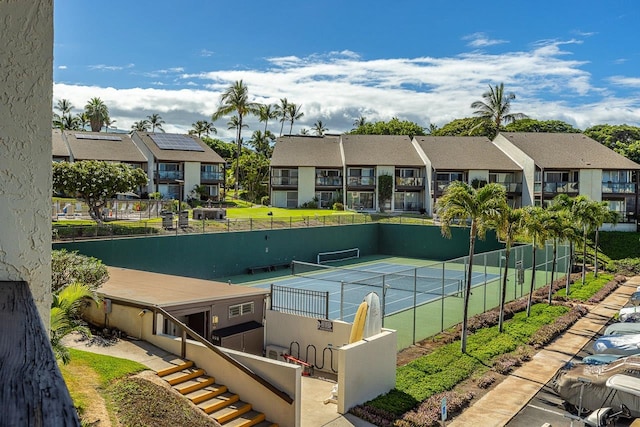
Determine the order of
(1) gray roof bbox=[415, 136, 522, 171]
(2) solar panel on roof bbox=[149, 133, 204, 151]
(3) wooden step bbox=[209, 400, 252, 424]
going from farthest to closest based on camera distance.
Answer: (2) solar panel on roof bbox=[149, 133, 204, 151]
(1) gray roof bbox=[415, 136, 522, 171]
(3) wooden step bbox=[209, 400, 252, 424]

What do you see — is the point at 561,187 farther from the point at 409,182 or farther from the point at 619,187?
the point at 409,182

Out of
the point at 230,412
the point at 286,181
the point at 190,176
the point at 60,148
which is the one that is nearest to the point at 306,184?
the point at 286,181

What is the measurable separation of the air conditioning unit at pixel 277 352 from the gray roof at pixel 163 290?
1.71 metres

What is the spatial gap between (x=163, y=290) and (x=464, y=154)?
1630 inches

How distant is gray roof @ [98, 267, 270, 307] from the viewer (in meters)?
14.5

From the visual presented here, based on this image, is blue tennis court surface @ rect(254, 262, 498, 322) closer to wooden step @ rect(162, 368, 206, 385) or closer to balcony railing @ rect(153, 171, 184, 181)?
wooden step @ rect(162, 368, 206, 385)

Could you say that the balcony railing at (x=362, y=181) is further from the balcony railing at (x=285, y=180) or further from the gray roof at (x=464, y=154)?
the gray roof at (x=464, y=154)

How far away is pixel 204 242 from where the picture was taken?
31188 mm

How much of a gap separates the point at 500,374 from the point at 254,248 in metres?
20.7

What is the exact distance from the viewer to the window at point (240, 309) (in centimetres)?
1595

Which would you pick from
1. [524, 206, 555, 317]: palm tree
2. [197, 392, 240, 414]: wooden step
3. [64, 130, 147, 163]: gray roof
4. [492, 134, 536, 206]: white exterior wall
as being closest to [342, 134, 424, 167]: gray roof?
[492, 134, 536, 206]: white exterior wall

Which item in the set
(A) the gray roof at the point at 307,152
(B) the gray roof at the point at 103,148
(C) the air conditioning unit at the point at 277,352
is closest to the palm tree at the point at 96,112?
(B) the gray roof at the point at 103,148

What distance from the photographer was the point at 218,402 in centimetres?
1166

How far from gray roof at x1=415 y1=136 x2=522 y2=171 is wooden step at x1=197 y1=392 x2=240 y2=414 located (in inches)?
1580
